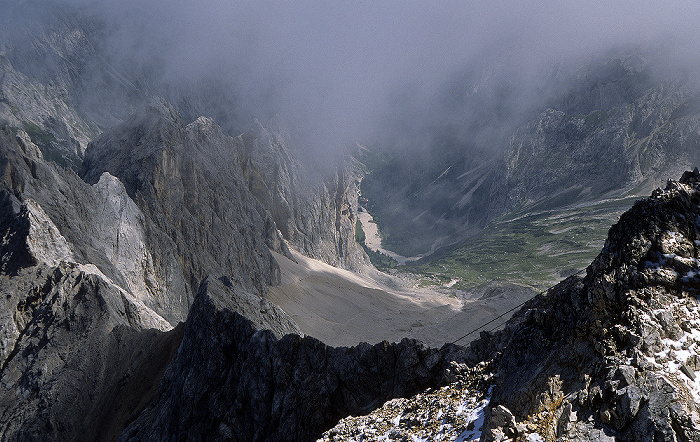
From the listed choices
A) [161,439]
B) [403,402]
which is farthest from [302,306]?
[403,402]

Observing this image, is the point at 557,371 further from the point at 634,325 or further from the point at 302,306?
the point at 302,306

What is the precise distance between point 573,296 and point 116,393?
130ft

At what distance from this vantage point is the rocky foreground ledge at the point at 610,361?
11781 millimetres

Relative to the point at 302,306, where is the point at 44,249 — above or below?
below

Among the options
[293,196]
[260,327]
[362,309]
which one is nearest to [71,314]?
[260,327]

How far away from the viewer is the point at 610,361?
1305cm

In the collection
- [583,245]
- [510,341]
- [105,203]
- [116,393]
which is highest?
[583,245]

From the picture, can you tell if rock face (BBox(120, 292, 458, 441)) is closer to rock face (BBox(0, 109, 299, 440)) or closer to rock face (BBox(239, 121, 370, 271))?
rock face (BBox(0, 109, 299, 440))

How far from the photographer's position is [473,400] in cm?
1744

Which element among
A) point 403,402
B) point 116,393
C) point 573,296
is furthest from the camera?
point 116,393

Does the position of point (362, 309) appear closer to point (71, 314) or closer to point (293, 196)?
point (293, 196)

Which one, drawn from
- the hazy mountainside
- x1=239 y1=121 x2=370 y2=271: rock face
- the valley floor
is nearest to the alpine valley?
the hazy mountainside

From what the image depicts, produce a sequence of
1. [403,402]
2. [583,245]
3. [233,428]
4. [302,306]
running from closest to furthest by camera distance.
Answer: [403,402], [233,428], [302,306], [583,245]

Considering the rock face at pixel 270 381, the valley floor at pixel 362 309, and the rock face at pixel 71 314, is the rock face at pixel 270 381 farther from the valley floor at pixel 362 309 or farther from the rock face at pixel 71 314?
the valley floor at pixel 362 309
